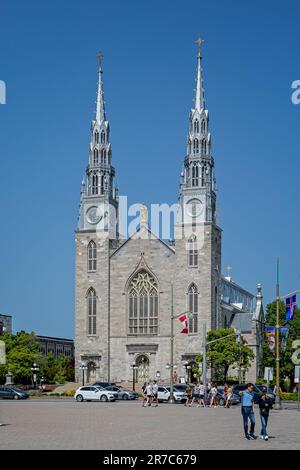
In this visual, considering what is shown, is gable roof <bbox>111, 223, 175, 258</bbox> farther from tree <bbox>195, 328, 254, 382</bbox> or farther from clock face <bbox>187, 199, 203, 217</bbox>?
tree <bbox>195, 328, 254, 382</bbox>

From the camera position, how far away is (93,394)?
6041 cm

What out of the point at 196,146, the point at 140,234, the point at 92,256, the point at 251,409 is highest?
the point at 196,146

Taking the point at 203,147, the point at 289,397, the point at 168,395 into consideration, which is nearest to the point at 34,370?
the point at 168,395

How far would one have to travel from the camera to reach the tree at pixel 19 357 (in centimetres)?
8875

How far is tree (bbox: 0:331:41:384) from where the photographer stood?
88750 mm

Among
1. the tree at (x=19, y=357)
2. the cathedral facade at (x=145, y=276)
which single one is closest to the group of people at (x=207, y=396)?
the cathedral facade at (x=145, y=276)

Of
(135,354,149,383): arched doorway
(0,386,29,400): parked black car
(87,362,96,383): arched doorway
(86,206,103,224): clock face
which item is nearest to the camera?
(0,386,29,400): parked black car

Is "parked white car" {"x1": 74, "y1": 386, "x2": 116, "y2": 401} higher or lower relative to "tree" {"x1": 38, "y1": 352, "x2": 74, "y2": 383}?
higher

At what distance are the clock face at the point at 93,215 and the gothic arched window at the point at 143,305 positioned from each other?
23.9 feet

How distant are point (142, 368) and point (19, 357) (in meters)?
13.3

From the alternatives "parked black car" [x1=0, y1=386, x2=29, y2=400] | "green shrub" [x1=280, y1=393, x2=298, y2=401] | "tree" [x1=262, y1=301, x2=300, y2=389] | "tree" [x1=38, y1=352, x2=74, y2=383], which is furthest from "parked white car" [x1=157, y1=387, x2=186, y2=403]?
"tree" [x1=38, y1=352, x2=74, y2=383]

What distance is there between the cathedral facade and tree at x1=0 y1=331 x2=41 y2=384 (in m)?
6.55

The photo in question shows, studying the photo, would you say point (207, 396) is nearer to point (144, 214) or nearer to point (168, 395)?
point (168, 395)

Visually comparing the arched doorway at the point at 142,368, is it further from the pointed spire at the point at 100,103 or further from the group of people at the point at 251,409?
the group of people at the point at 251,409
